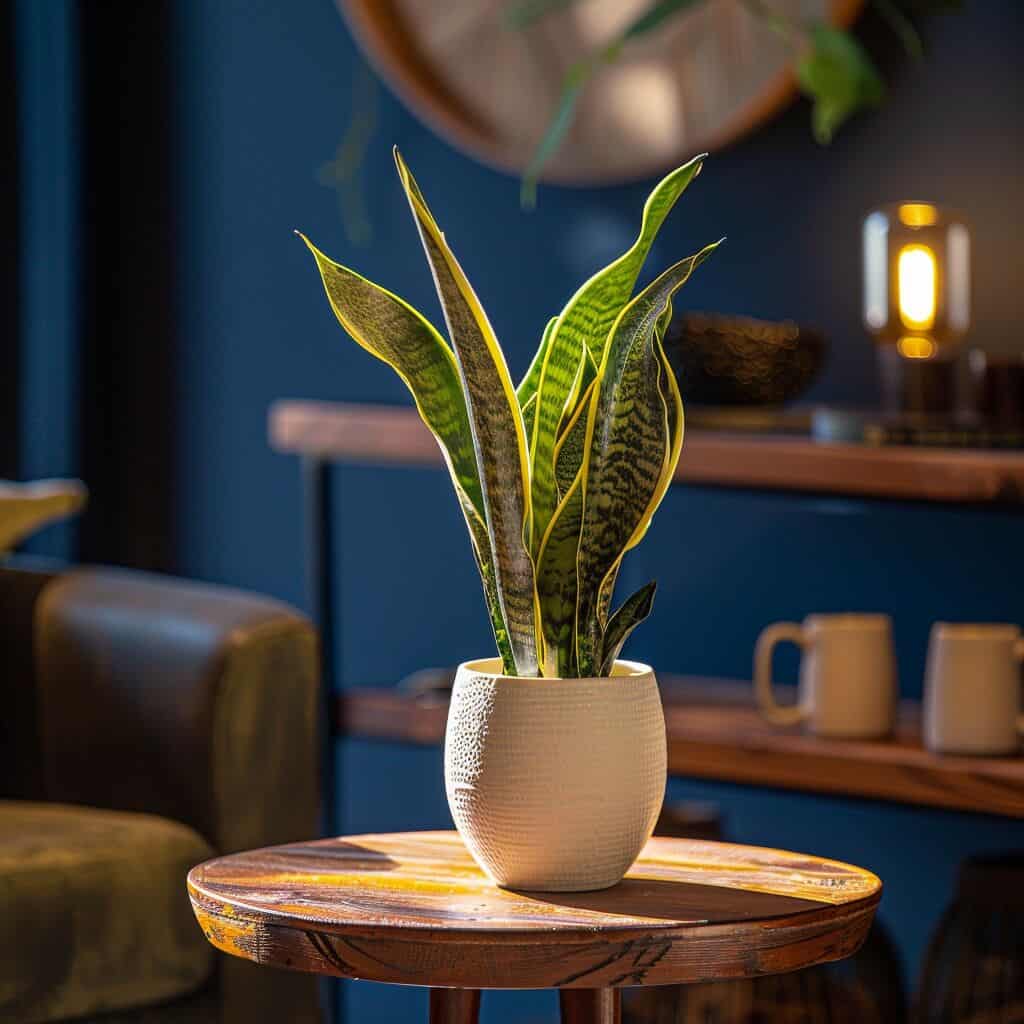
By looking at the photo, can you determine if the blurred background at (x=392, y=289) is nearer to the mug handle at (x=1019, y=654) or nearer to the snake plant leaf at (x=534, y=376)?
the mug handle at (x=1019, y=654)

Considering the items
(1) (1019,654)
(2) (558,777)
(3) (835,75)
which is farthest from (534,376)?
(3) (835,75)

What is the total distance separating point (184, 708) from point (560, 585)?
73 cm

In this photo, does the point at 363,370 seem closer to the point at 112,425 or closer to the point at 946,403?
the point at 112,425

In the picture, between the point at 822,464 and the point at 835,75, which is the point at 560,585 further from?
the point at 835,75

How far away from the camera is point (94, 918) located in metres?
1.62

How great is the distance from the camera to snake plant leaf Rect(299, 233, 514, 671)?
1098mm

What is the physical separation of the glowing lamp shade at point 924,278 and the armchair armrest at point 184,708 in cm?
66

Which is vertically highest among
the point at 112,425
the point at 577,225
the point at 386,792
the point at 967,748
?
the point at 577,225

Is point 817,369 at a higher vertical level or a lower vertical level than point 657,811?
higher

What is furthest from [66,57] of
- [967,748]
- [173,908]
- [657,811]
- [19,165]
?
[657,811]

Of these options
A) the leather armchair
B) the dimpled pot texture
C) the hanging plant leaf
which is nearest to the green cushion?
the leather armchair

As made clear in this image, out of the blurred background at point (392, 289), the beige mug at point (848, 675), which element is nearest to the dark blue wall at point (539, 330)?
the blurred background at point (392, 289)

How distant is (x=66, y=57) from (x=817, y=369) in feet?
4.41

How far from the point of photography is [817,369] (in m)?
1.99
